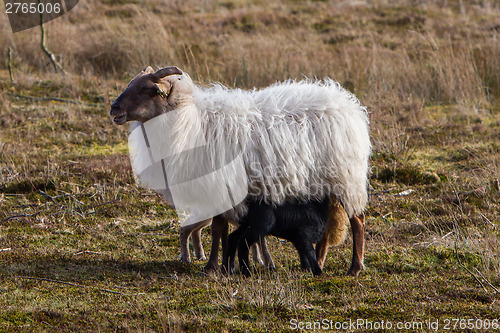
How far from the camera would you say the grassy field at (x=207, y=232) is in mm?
5332

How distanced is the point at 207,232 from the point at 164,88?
7.72ft

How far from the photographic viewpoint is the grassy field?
5332mm

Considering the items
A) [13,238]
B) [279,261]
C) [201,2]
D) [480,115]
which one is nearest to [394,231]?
[279,261]

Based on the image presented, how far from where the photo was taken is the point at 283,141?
20.4 ft

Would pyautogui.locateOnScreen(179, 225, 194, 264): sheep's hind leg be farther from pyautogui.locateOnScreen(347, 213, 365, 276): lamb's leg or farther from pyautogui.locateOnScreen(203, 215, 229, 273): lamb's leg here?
pyautogui.locateOnScreen(347, 213, 365, 276): lamb's leg

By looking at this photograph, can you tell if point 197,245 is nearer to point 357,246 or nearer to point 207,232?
point 207,232

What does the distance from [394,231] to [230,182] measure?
244cm

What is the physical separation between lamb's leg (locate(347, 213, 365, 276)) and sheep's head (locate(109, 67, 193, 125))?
7.02 feet

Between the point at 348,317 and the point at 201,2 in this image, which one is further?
the point at 201,2

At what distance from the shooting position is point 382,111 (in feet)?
39.2

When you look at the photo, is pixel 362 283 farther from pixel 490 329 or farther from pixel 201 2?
pixel 201 2

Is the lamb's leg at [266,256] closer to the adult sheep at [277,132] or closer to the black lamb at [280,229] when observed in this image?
the black lamb at [280,229]

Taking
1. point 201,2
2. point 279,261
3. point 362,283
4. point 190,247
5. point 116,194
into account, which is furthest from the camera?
point 201,2

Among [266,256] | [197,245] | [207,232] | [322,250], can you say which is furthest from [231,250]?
[207,232]
